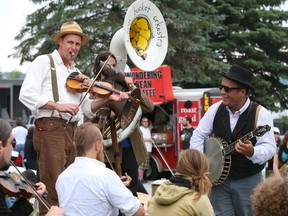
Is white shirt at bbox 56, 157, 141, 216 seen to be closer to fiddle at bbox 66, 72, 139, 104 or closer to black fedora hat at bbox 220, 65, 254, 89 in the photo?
fiddle at bbox 66, 72, 139, 104

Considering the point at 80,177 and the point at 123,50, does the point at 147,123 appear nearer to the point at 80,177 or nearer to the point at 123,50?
the point at 123,50

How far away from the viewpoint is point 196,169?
4750 millimetres

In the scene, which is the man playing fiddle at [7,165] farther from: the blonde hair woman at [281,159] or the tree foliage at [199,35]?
the tree foliage at [199,35]

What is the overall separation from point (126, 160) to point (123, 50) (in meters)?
1.31

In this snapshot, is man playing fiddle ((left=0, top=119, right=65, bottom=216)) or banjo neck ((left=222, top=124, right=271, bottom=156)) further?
banjo neck ((left=222, top=124, right=271, bottom=156))

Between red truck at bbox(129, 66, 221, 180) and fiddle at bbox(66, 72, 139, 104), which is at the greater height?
fiddle at bbox(66, 72, 139, 104)

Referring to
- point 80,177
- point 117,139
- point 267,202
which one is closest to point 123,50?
point 117,139

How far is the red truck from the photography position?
58.6 ft

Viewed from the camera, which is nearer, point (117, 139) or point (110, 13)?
point (117, 139)

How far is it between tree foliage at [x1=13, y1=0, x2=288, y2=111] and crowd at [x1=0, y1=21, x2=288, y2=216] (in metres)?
17.0

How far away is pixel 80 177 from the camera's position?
4.57 m

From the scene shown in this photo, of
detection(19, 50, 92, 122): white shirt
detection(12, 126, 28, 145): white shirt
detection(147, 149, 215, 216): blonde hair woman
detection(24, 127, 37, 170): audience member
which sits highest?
detection(19, 50, 92, 122): white shirt

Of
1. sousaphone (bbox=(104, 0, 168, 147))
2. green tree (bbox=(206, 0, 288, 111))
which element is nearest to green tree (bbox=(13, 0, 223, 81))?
green tree (bbox=(206, 0, 288, 111))

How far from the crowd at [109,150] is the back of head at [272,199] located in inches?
67.2
